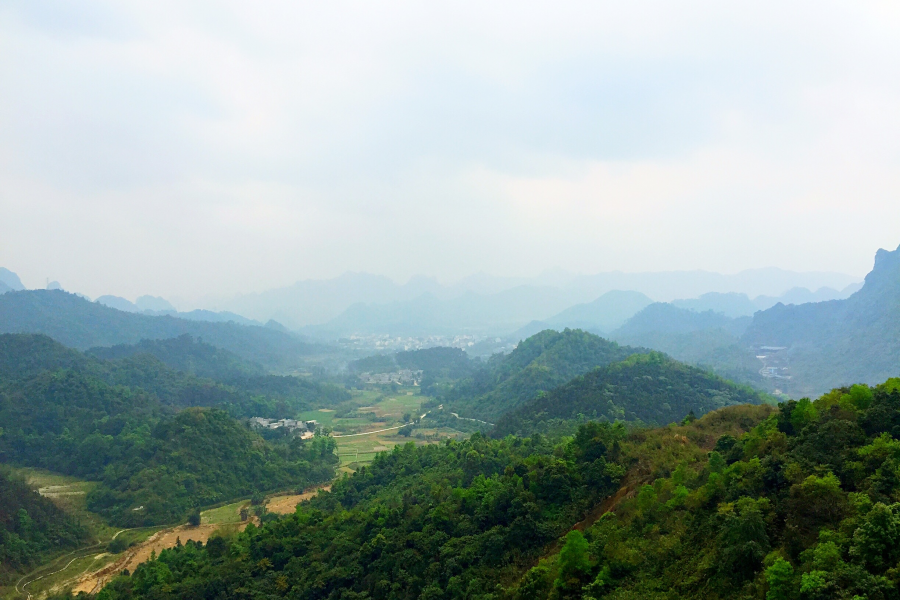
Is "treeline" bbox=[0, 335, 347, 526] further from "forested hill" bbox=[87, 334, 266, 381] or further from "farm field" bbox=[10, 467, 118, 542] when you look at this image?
"forested hill" bbox=[87, 334, 266, 381]

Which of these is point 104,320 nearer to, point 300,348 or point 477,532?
point 300,348

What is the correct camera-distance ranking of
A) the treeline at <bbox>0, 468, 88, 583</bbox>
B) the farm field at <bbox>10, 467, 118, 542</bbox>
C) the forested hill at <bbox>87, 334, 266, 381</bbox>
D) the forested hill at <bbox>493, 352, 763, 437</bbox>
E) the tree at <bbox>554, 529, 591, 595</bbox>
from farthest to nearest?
A: the forested hill at <bbox>87, 334, 266, 381</bbox> → the forested hill at <bbox>493, 352, 763, 437</bbox> → the farm field at <bbox>10, 467, 118, 542</bbox> → the treeline at <bbox>0, 468, 88, 583</bbox> → the tree at <bbox>554, 529, 591, 595</bbox>

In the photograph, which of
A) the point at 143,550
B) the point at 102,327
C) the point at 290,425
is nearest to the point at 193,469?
the point at 143,550

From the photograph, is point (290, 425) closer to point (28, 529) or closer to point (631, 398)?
point (28, 529)

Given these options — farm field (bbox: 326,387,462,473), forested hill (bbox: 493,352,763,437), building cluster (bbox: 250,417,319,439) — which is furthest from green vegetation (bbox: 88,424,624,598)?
building cluster (bbox: 250,417,319,439)

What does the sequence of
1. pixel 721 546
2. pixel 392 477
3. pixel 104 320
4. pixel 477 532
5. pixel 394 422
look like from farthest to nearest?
pixel 104 320 < pixel 394 422 < pixel 392 477 < pixel 477 532 < pixel 721 546

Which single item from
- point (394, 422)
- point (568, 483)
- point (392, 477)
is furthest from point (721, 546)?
point (394, 422)

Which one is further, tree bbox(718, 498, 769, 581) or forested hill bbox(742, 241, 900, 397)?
forested hill bbox(742, 241, 900, 397)
